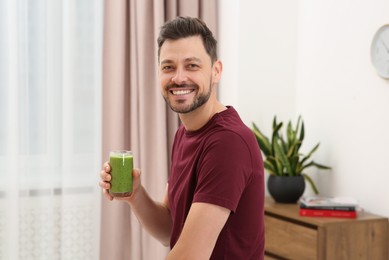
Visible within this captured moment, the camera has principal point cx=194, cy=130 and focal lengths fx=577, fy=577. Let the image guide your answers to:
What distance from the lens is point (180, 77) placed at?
165 centimetres

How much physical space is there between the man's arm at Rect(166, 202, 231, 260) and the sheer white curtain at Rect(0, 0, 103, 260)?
1966 millimetres

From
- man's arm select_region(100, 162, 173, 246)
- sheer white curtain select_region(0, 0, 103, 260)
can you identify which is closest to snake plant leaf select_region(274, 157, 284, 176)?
sheer white curtain select_region(0, 0, 103, 260)

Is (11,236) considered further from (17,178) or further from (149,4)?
(149,4)

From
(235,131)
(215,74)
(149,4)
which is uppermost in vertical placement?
(149,4)

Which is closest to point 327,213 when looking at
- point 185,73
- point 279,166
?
point 279,166

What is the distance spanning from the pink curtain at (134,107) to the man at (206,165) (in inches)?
64.8

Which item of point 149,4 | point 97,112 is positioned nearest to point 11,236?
point 97,112

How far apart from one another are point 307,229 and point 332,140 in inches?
27.2

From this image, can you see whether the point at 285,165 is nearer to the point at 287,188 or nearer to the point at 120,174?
the point at 287,188

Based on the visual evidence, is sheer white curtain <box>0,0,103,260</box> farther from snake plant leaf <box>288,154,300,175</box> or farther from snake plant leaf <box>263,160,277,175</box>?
snake plant leaf <box>288,154,300,175</box>

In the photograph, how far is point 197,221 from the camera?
58.4 inches

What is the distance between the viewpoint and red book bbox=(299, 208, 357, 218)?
Result: 2.84m

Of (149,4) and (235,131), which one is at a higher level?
(149,4)

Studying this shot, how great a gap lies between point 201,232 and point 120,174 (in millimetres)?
412
